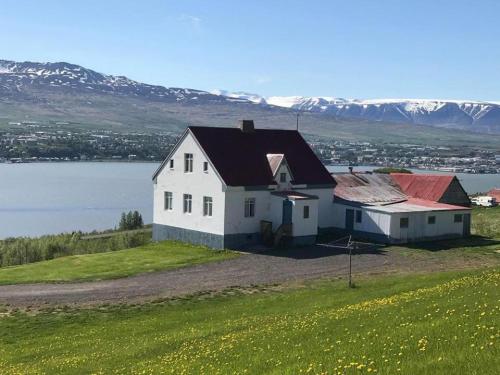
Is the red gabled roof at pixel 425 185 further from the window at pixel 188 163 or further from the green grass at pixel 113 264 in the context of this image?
the green grass at pixel 113 264

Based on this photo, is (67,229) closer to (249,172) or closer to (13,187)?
(249,172)

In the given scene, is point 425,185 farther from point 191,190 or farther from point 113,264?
point 113,264

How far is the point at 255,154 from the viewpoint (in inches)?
1897

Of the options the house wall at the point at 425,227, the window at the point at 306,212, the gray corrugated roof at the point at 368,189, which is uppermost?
the gray corrugated roof at the point at 368,189

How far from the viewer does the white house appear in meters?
44.6

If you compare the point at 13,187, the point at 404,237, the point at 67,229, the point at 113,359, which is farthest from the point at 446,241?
the point at 13,187

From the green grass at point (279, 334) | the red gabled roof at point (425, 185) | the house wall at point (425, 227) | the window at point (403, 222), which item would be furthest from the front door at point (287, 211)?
the red gabled roof at point (425, 185)

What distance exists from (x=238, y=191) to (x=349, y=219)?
9195 millimetres

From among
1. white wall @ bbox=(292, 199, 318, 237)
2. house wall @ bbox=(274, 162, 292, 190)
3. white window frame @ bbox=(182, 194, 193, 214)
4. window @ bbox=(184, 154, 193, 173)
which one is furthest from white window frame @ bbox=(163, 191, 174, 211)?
white wall @ bbox=(292, 199, 318, 237)

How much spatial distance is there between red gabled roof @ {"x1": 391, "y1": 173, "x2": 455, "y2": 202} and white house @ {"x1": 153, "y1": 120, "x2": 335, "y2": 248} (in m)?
8.22

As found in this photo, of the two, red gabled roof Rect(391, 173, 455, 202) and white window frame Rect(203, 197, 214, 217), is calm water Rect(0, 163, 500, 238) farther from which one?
red gabled roof Rect(391, 173, 455, 202)

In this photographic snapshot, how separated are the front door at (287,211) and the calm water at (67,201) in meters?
44.6

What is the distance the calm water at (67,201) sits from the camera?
292ft

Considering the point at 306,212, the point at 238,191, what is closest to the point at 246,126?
the point at 238,191
